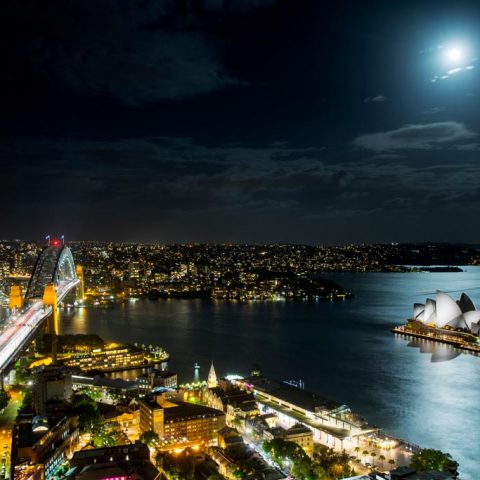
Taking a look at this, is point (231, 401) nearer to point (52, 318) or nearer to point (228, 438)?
point (228, 438)

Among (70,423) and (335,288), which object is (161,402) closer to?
(70,423)

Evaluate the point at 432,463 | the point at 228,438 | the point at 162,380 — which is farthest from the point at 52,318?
the point at 432,463

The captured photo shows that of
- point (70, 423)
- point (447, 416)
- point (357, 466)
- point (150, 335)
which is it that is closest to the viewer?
point (357, 466)

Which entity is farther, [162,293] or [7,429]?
[162,293]

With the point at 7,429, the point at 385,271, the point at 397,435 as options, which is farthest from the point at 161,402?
the point at 385,271

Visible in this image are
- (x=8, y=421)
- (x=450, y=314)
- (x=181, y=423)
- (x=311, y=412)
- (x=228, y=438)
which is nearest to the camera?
(x=228, y=438)

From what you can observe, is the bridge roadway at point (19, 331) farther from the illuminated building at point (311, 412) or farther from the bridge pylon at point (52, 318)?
the illuminated building at point (311, 412)
